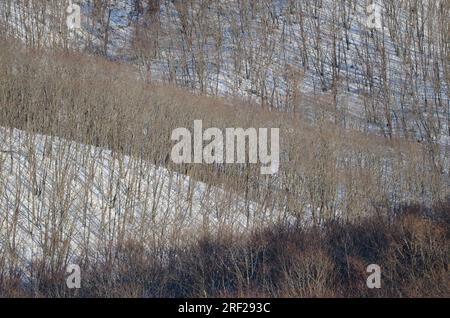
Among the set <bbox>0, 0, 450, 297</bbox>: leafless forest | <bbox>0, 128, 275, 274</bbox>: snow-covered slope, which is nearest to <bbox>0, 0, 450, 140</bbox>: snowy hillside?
<bbox>0, 0, 450, 297</bbox>: leafless forest

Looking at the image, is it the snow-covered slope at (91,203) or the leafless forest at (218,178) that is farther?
the snow-covered slope at (91,203)

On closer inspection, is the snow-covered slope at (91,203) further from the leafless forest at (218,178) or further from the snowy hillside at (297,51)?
the snowy hillside at (297,51)

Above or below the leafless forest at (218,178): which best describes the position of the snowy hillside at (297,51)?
above

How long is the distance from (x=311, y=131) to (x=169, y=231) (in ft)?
21.8

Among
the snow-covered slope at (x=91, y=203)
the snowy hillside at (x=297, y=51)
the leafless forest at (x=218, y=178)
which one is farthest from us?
the snowy hillside at (x=297, y=51)

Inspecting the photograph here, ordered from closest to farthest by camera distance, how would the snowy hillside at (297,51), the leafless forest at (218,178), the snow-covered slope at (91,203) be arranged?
the leafless forest at (218,178) → the snow-covered slope at (91,203) → the snowy hillside at (297,51)

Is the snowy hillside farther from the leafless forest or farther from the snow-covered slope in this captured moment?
the snow-covered slope

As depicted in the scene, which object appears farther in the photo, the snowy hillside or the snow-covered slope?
the snowy hillside

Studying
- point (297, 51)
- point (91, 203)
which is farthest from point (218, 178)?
point (297, 51)

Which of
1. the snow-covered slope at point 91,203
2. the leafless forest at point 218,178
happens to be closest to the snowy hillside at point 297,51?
the leafless forest at point 218,178

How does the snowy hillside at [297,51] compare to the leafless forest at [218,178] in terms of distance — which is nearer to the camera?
the leafless forest at [218,178]

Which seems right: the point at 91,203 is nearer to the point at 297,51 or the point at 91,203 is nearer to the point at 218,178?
the point at 218,178

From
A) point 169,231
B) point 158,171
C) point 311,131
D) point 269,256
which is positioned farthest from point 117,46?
point 269,256

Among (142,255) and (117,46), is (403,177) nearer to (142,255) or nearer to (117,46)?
(142,255)
